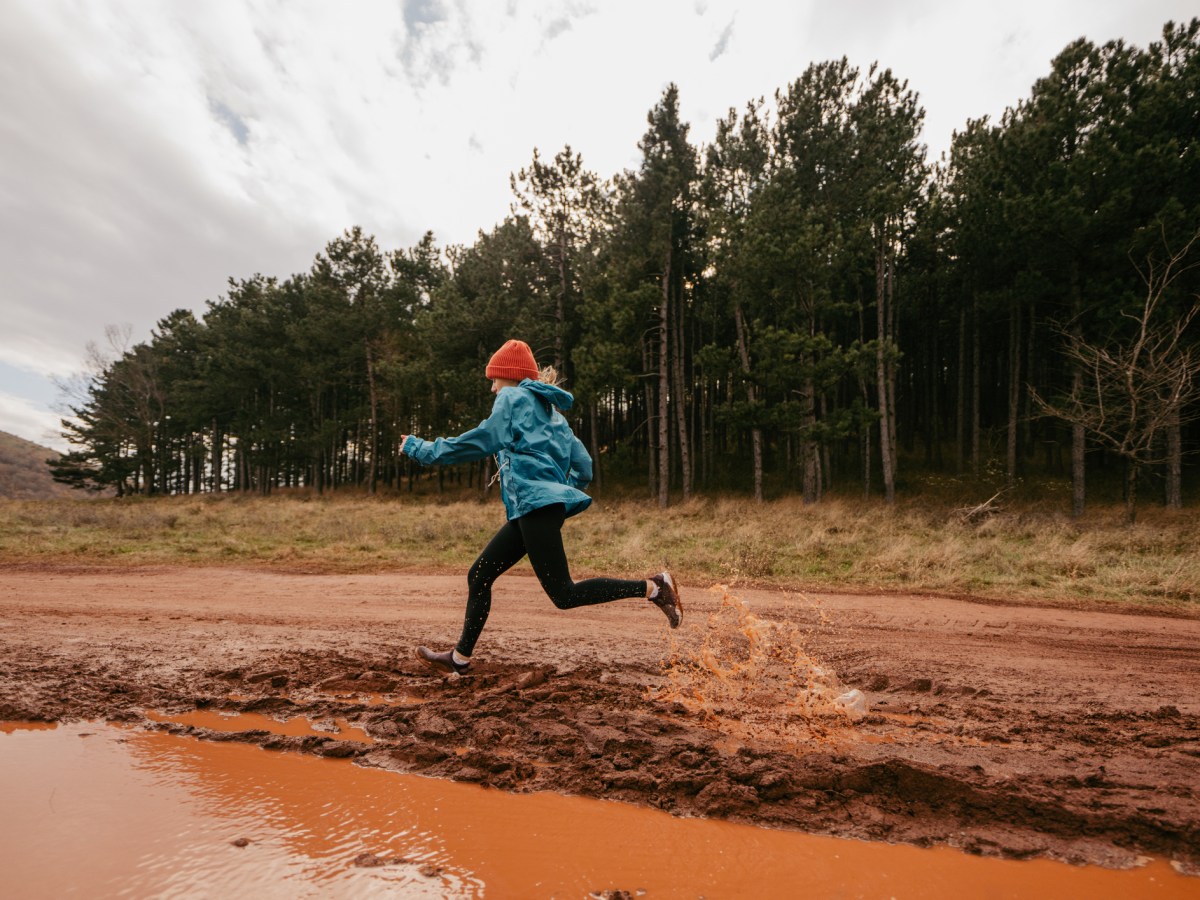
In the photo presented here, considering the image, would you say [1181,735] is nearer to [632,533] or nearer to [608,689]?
[608,689]

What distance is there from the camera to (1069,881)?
5.93 ft

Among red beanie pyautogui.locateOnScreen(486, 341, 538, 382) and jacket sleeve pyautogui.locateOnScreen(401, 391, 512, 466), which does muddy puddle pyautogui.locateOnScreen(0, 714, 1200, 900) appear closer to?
jacket sleeve pyautogui.locateOnScreen(401, 391, 512, 466)

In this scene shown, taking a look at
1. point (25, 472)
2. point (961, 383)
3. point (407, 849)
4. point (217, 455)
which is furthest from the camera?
point (25, 472)

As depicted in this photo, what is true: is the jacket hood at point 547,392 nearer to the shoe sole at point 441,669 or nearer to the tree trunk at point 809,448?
the shoe sole at point 441,669

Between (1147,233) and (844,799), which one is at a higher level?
(1147,233)

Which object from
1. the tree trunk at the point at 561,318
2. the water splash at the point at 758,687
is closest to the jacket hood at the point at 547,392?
the water splash at the point at 758,687

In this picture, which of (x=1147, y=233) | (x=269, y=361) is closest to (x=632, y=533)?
(x=1147, y=233)

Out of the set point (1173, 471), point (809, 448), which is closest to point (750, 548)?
point (809, 448)

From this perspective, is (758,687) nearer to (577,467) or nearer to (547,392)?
(577,467)

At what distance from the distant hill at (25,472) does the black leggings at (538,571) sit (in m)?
72.8

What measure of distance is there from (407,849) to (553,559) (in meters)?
1.84

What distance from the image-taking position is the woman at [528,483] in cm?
362

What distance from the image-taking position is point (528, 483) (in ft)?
11.9

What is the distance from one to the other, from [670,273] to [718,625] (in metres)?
21.3
